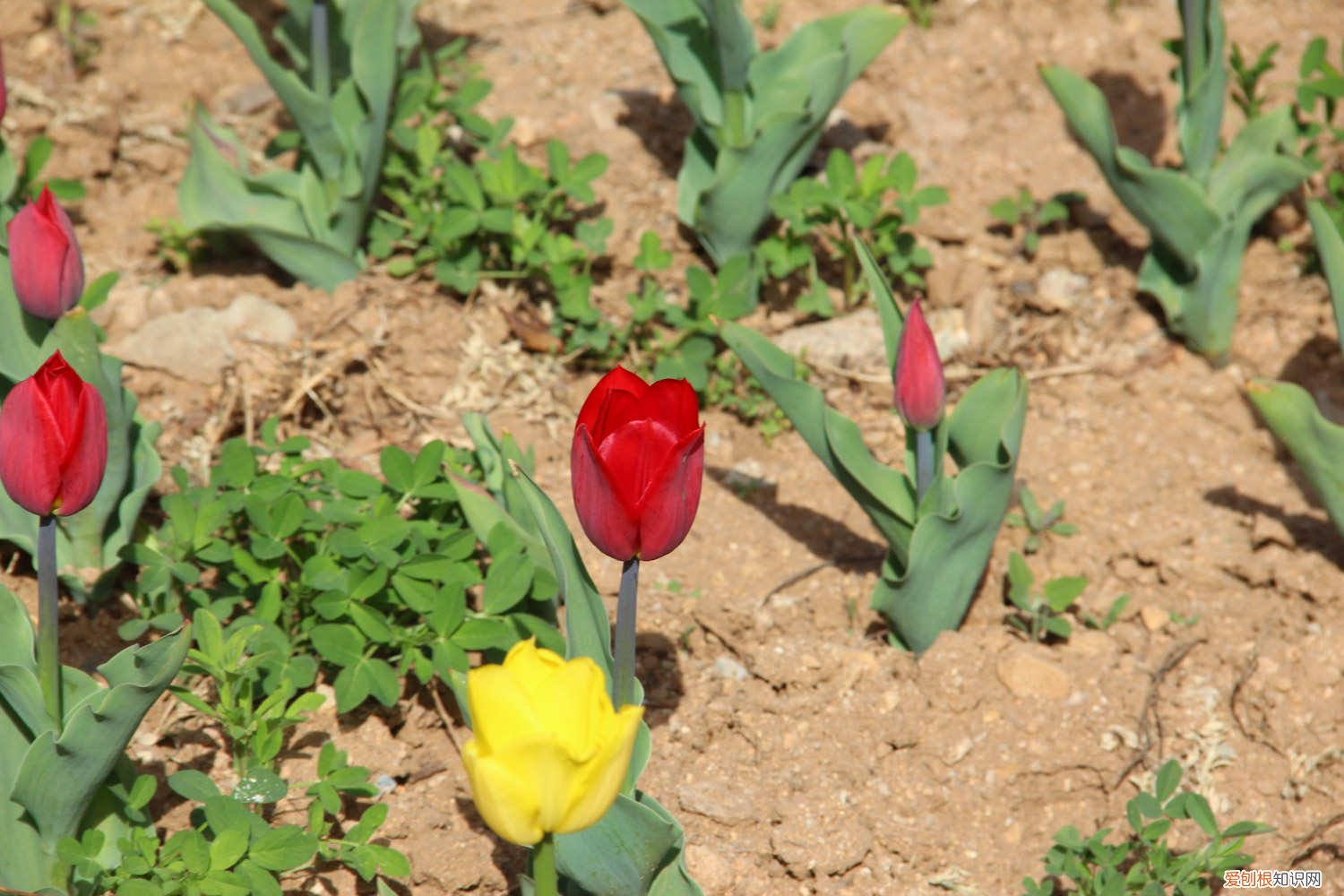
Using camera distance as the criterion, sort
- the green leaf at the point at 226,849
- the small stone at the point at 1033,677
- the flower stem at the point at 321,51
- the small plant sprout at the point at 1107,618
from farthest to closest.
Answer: the flower stem at the point at 321,51 → the small plant sprout at the point at 1107,618 → the small stone at the point at 1033,677 → the green leaf at the point at 226,849

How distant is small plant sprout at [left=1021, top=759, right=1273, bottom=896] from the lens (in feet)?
7.06

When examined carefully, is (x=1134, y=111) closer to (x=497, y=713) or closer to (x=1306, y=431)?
(x=1306, y=431)

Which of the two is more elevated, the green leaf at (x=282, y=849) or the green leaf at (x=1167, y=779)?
the green leaf at (x=282, y=849)

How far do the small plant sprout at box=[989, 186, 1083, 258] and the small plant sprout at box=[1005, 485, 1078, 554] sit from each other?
2.74 ft

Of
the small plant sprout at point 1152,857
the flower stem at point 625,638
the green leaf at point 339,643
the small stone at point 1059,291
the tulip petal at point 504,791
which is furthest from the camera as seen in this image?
the small stone at point 1059,291

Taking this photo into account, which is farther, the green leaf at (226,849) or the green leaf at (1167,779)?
the green leaf at (1167,779)

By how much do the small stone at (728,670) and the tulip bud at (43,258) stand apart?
126 centimetres

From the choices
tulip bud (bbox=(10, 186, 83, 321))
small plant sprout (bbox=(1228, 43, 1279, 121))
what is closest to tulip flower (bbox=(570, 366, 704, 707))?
tulip bud (bbox=(10, 186, 83, 321))

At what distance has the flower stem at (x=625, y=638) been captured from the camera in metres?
1.78

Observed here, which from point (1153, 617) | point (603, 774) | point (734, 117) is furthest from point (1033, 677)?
point (734, 117)

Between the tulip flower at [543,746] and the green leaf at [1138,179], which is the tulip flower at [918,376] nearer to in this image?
the tulip flower at [543,746]

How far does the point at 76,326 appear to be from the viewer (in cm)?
224

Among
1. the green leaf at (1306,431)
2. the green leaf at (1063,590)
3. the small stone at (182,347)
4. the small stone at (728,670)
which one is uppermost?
the green leaf at (1306,431)

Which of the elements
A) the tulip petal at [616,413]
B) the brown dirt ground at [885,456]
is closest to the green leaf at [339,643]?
the brown dirt ground at [885,456]
